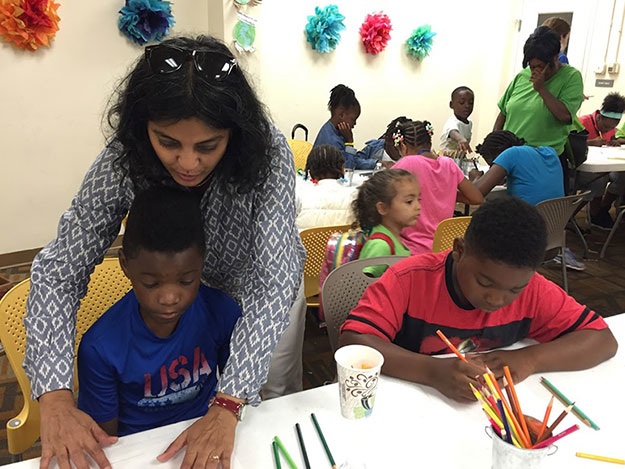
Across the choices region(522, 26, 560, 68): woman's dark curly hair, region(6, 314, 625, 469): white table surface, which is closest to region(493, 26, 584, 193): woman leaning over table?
region(522, 26, 560, 68): woman's dark curly hair

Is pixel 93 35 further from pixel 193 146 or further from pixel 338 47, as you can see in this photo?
pixel 193 146

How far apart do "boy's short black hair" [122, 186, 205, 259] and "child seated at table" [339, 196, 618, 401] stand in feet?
Result: 1.54

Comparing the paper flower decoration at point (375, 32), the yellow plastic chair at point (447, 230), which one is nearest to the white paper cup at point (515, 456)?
the yellow plastic chair at point (447, 230)

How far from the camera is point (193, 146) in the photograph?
0.99 m

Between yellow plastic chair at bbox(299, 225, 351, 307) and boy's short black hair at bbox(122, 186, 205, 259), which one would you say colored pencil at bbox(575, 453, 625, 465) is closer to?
boy's short black hair at bbox(122, 186, 205, 259)

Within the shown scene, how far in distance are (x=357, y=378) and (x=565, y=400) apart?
0.49 meters

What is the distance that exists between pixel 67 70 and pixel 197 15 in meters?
1.24

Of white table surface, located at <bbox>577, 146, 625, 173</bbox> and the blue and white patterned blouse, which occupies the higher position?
the blue and white patterned blouse

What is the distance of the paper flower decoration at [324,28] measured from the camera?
16.5 ft

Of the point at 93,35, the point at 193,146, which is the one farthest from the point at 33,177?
the point at 193,146

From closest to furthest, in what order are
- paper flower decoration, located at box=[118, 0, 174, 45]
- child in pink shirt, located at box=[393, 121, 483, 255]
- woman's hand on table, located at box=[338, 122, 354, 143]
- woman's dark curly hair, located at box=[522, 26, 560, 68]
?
child in pink shirt, located at box=[393, 121, 483, 255]
woman's dark curly hair, located at box=[522, 26, 560, 68]
paper flower decoration, located at box=[118, 0, 174, 45]
woman's hand on table, located at box=[338, 122, 354, 143]

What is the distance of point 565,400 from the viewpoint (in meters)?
1.08

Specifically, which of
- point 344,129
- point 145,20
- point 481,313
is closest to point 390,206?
point 481,313

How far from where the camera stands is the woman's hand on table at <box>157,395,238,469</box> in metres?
0.86
